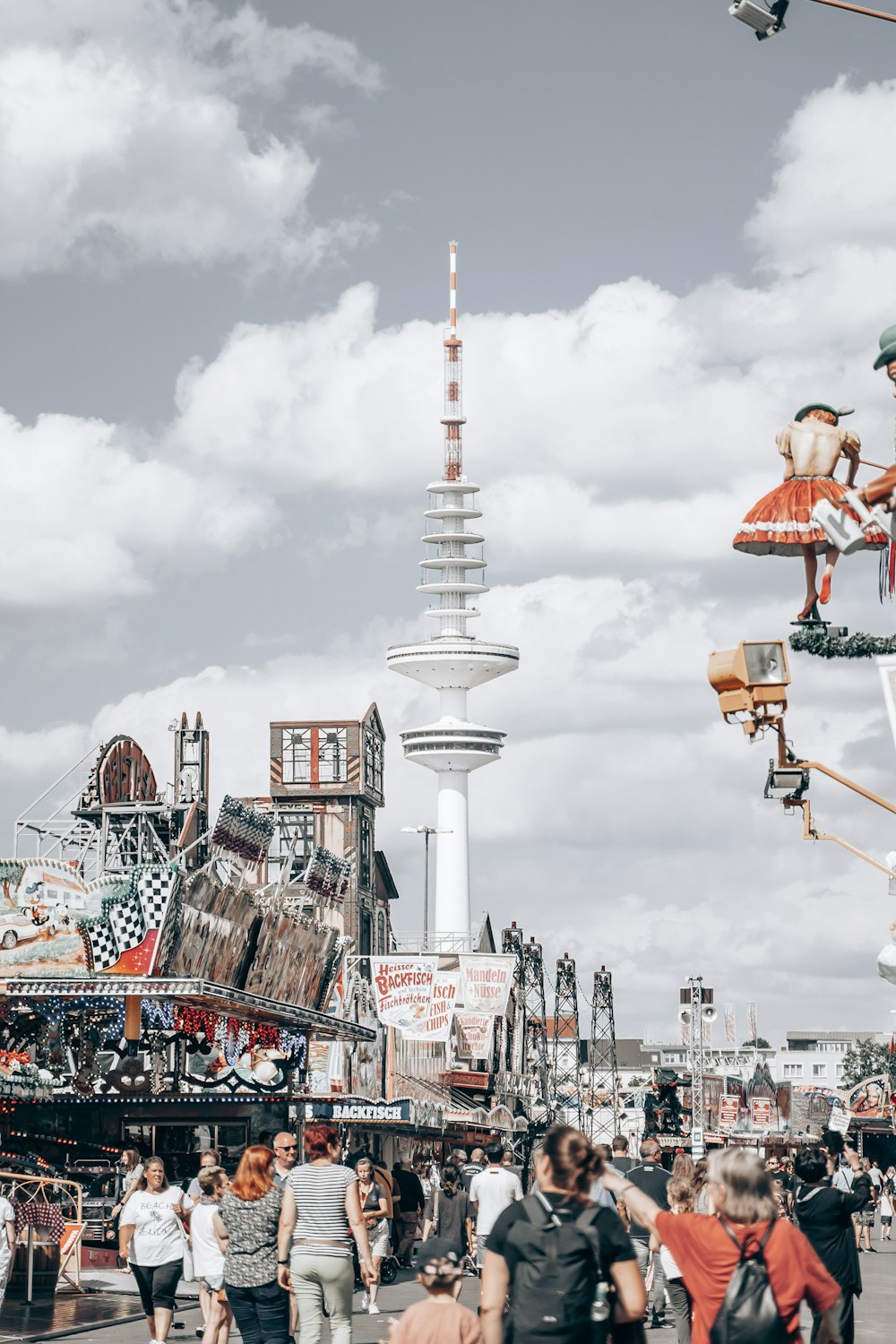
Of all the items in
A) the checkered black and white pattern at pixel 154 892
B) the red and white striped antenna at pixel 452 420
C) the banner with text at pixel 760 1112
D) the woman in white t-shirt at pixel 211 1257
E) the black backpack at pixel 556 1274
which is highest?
the red and white striped antenna at pixel 452 420

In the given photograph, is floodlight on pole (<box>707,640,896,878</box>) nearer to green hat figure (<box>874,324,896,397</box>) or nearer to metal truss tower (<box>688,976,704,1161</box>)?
green hat figure (<box>874,324,896,397</box>)

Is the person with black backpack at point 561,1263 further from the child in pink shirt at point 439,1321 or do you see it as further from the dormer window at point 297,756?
the dormer window at point 297,756

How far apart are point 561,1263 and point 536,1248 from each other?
0.11 m

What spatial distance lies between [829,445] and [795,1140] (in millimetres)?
86256

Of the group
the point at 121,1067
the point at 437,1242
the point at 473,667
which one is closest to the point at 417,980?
the point at 121,1067

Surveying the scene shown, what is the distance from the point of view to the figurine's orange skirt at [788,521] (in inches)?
452

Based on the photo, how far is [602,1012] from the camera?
98.4 meters

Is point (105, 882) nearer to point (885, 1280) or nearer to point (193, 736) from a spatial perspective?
point (885, 1280)

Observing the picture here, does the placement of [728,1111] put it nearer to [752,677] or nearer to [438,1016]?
[438,1016]

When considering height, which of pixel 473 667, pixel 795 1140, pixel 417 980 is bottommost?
pixel 795 1140

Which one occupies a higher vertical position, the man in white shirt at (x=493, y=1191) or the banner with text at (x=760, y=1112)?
the man in white shirt at (x=493, y=1191)

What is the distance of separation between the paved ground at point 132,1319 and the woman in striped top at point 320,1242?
5.11 metres

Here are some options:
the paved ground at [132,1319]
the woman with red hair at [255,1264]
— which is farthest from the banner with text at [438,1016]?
the woman with red hair at [255,1264]

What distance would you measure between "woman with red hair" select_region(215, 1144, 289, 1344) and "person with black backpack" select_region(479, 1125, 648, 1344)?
150 inches
